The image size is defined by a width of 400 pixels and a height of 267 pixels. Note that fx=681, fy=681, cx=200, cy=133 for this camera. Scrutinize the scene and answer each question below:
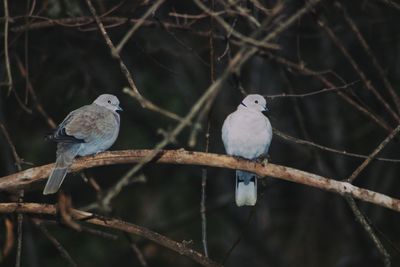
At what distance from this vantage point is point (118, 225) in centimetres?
406

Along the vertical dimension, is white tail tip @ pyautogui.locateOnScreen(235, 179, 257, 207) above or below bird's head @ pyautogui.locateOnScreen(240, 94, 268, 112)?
below

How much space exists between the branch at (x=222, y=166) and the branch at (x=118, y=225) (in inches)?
5.6

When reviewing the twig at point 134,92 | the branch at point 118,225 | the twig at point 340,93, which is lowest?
the branch at point 118,225

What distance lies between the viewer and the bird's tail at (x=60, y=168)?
446cm

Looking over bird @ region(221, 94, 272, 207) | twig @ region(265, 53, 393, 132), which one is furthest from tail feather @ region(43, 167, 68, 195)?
twig @ region(265, 53, 393, 132)

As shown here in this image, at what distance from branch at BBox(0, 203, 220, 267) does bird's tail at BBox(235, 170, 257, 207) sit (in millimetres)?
1284

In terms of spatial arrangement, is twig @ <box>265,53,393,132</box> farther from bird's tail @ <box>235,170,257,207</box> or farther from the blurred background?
the blurred background

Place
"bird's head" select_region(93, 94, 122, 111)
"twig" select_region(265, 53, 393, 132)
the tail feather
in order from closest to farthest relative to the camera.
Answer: the tail feather < "twig" select_region(265, 53, 393, 132) < "bird's head" select_region(93, 94, 122, 111)

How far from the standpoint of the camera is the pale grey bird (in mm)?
4551

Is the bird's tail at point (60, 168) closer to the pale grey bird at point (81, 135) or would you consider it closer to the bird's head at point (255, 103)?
the pale grey bird at point (81, 135)

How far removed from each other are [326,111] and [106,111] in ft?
13.9

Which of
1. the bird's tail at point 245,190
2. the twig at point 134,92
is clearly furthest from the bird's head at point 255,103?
the twig at point 134,92

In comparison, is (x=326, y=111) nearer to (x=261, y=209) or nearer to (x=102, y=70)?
(x=261, y=209)

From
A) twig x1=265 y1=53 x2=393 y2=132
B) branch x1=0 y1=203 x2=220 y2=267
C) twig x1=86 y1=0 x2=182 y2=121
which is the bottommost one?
branch x1=0 y1=203 x2=220 y2=267
